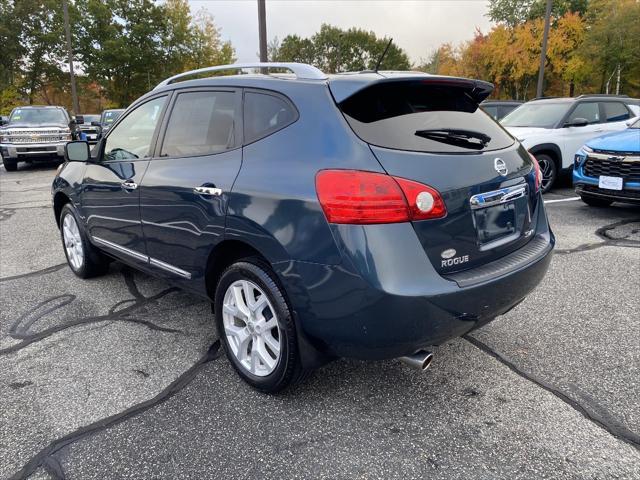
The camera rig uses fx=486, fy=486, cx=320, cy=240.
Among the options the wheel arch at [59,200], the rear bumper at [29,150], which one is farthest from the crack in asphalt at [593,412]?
the rear bumper at [29,150]

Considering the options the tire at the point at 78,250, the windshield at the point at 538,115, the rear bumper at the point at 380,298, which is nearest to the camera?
the rear bumper at the point at 380,298

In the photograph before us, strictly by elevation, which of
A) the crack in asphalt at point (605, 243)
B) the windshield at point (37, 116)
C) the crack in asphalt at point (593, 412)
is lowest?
the crack in asphalt at point (593, 412)

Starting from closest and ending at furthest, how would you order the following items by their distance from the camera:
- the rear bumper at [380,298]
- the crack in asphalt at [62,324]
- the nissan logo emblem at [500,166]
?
1. the rear bumper at [380,298]
2. the nissan logo emblem at [500,166]
3. the crack in asphalt at [62,324]

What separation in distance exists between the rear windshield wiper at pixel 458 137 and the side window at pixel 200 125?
1.11 metres

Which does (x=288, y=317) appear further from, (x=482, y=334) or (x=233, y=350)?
(x=482, y=334)

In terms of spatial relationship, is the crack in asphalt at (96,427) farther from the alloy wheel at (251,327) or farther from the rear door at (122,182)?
the rear door at (122,182)

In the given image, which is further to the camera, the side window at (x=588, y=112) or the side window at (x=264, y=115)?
the side window at (x=588, y=112)

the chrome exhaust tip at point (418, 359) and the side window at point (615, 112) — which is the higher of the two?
the side window at point (615, 112)

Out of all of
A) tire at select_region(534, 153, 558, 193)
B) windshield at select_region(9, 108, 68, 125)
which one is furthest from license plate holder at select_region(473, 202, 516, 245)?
windshield at select_region(9, 108, 68, 125)

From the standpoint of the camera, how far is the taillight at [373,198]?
6.92 ft

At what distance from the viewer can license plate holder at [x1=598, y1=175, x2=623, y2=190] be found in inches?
255

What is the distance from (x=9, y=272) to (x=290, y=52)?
71.5 meters

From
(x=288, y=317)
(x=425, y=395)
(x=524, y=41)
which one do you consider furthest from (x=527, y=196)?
(x=524, y=41)

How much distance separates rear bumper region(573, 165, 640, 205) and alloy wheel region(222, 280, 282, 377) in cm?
582
